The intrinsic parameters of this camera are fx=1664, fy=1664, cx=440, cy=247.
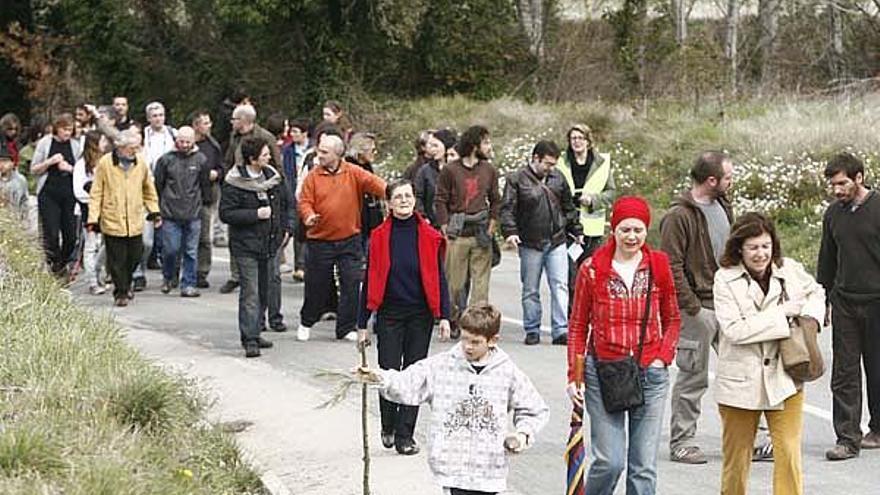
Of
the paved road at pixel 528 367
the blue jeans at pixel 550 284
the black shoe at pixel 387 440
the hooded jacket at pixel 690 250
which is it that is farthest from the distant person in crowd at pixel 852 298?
the blue jeans at pixel 550 284

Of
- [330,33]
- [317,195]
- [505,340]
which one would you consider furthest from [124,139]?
[330,33]

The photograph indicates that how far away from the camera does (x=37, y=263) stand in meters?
15.4

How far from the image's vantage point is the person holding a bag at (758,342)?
8.57 meters

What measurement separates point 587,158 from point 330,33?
61.4 ft

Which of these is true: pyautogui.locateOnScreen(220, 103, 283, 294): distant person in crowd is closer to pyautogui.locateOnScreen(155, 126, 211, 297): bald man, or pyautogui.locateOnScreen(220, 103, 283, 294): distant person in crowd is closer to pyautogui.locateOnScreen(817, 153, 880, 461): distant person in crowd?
pyautogui.locateOnScreen(155, 126, 211, 297): bald man

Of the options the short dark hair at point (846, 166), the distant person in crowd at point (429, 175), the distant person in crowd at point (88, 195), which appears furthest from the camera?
the distant person in crowd at point (88, 195)

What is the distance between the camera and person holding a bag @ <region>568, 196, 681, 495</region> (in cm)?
849

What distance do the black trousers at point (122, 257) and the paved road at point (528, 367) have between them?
0.24 m

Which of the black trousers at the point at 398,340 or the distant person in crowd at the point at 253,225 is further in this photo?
the distant person in crowd at the point at 253,225

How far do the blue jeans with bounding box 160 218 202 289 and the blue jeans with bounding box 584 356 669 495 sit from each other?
10033mm

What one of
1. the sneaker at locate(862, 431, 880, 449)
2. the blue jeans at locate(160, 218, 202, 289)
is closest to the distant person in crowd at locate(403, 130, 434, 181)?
the blue jeans at locate(160, 218, 202, 289)

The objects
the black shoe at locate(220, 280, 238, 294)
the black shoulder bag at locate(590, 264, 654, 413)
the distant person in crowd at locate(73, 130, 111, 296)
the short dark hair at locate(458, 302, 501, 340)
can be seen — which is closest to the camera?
A: the short dark hair at locate(458, 302, 501, 340)

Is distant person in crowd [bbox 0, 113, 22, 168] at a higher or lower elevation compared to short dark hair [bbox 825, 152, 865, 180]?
lower

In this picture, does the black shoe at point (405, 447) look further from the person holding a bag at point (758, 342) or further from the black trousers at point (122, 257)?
the black trousers at point (122, 257)
